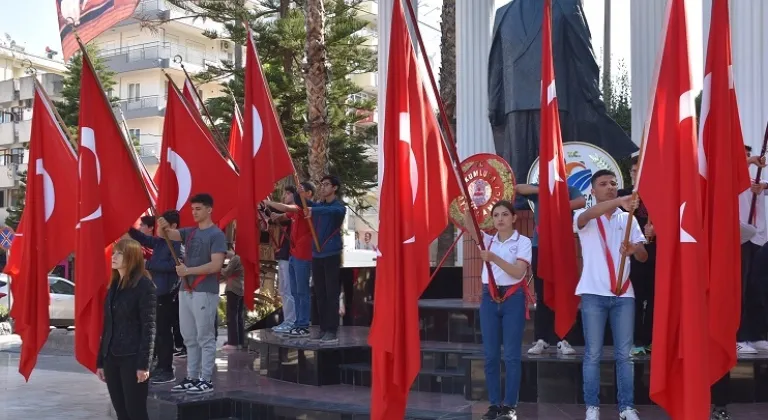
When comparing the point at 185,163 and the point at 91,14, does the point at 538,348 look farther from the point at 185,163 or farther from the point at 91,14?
the point at 91,14

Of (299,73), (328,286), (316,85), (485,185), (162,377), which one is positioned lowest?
(162,377)

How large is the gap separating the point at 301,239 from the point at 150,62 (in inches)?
1541

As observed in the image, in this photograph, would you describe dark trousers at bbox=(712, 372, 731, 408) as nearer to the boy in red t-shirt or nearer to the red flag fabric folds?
the red flag fabric folds

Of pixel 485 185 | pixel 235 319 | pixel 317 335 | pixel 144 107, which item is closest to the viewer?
pixel 485 185

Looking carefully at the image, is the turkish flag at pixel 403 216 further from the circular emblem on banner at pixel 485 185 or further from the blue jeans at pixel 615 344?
the circular emblem on banner at pixel 485 185

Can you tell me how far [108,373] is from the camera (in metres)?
6.42

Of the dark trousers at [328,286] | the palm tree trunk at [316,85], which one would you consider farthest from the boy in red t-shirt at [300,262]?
the palm tree trunk at [316,85]

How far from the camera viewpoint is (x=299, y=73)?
2469cm

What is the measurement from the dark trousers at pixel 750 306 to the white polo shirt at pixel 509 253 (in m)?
2.18

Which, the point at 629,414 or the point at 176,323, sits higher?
the point at 176,323

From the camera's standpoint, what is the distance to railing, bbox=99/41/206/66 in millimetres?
46656

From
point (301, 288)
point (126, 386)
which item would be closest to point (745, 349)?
point (301, 288)

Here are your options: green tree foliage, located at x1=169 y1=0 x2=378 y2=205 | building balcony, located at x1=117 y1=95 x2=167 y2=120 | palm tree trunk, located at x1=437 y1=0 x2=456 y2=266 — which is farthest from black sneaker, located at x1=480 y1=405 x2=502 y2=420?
building balcony, located at x1=117 y1=95 x2=167 y2=120

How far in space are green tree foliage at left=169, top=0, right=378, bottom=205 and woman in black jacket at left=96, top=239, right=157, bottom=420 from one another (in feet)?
53.5
